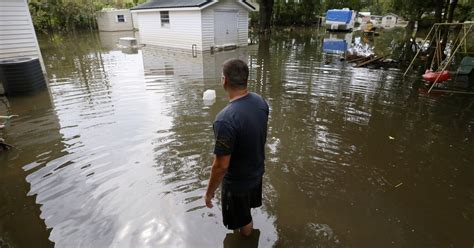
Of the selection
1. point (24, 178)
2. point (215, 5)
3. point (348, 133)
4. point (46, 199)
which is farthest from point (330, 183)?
point (215, 5)

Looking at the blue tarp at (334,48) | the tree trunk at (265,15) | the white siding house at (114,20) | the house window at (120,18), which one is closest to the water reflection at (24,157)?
the blue tarp at (334,48)

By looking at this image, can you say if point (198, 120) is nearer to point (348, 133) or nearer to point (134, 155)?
point (134, 155)

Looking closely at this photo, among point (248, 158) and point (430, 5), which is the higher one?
point (430, 5)

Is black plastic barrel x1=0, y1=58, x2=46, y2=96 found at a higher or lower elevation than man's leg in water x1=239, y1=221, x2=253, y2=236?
higher

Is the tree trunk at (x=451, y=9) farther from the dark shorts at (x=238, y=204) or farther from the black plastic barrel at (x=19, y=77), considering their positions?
the black plastic barrel at (x=19, y=77)

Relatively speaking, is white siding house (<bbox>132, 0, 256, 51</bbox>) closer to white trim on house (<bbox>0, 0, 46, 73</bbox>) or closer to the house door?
the house door

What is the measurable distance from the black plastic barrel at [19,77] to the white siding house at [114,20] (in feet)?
77.1

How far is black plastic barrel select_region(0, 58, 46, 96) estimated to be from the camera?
26.9 ft

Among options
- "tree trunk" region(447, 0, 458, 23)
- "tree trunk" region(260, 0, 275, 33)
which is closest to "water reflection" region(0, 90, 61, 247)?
"tree trunk" region(447, 0, 458, 23)

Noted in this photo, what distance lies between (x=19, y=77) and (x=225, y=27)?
1282 centimetres

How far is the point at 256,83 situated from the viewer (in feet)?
33.1

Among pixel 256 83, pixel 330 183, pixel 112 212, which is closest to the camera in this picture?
pixel 112 212

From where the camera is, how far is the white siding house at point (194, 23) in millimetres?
17156

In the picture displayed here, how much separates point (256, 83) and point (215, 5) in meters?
9.50
